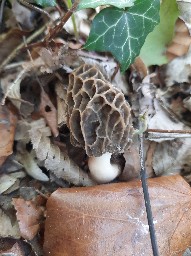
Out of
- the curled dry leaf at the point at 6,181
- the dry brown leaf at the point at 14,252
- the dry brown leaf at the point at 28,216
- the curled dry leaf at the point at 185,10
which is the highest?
the curled dry leaf at the point at 185,10

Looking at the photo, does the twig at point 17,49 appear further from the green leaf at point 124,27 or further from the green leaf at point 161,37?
the green leaf at point 161,37

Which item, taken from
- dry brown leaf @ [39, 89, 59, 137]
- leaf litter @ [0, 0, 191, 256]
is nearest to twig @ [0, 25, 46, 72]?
leaf litter @ [0, 0, 191, 256]

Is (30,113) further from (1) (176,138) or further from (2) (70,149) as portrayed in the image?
(1) (176,138)

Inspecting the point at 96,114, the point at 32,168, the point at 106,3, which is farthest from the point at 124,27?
the point at 32,168

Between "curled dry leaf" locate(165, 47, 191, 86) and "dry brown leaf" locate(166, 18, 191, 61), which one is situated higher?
"dry brown leaf" locate(166, 18, 191, 61)

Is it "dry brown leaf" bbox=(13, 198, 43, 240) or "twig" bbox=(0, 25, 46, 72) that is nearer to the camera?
"dry brown leaf" bbox=(13, 198, 43, 240)

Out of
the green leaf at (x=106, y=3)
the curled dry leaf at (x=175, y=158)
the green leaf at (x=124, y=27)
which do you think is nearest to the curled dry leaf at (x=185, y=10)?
the green leaf at (x=124, y=27)

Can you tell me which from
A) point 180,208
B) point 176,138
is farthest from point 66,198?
point 176,138

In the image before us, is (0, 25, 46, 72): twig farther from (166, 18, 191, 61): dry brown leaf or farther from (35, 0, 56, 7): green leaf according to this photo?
(166, 18, 191, 61): dry brown leaf
